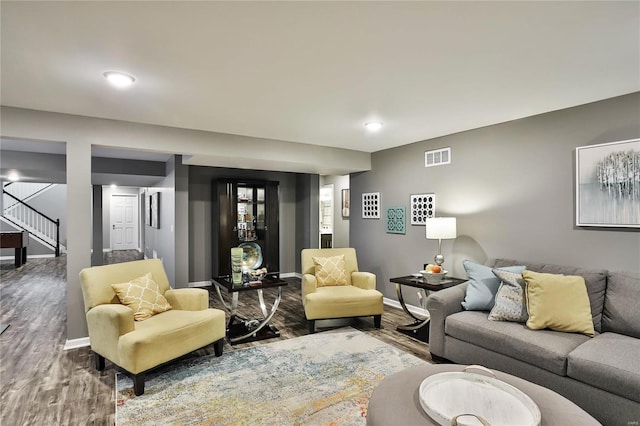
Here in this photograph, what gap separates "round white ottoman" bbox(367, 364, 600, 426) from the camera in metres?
1.43

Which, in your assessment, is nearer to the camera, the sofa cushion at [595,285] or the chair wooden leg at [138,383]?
the chair wooden leg at [138,383]

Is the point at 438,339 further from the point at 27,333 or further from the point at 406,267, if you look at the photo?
the point at 27,333

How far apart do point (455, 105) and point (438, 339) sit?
212 centimetres

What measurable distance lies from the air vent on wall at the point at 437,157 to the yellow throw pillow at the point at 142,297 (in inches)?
137

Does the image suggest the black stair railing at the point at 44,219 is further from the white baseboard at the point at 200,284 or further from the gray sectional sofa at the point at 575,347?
the gray sectional sofa at the point at 575,347

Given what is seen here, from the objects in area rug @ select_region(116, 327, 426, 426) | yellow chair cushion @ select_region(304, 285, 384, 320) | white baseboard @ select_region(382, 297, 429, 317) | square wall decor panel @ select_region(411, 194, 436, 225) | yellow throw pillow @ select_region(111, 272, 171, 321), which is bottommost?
area rug @ select_region(116, 327, 426, 426)

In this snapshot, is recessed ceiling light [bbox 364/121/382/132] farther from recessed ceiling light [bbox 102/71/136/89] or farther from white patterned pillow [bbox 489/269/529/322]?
recessed ceiling light [bbox 102/71/136/89]

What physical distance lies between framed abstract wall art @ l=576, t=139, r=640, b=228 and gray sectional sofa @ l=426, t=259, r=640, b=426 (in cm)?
46

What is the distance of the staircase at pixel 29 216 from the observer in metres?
9.84

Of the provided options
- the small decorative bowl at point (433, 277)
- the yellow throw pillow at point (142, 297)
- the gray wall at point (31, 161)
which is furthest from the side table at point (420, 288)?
the gray wall at point (31, 161)

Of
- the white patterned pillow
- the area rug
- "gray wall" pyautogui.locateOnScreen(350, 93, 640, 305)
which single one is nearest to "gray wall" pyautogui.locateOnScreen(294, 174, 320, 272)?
"gray wall" pyautogui.locateOnScreen(350, 93, 640, 305)

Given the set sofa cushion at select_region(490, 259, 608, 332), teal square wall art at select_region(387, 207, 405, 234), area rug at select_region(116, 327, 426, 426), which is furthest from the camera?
teal square wall art at select_region(387, 207, 405, 234)

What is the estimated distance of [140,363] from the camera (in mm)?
2549

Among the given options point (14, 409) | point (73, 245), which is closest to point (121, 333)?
point (14, 409)
